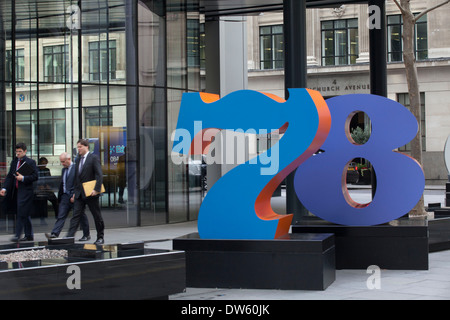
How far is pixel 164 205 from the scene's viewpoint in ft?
62.2

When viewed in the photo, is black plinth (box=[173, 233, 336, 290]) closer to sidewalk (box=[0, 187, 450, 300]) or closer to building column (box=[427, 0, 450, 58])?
sidewalk (box=[0, 187, 450, 300])

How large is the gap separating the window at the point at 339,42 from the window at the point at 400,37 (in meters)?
2.29

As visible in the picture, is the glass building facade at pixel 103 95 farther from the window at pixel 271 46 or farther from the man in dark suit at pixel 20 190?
the window at pixel 271 46

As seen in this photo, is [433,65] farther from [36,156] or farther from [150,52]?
[36,156]

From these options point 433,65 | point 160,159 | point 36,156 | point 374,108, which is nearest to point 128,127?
point 160,159

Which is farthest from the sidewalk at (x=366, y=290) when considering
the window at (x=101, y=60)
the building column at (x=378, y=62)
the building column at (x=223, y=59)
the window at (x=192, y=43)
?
the building column at (x=223, y=59)

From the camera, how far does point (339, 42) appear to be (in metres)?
48.3

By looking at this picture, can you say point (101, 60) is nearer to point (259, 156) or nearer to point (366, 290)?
point (259, 156)

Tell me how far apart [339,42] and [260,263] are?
40.9 metres

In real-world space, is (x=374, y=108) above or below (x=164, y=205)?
above

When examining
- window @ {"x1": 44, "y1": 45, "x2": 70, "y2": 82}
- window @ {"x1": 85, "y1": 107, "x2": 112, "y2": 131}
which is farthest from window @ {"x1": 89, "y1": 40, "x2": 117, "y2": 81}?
window @ {"x1": 85, "y1": 107, "x2": 112, "y2": 131}

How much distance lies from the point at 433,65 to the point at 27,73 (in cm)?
3258

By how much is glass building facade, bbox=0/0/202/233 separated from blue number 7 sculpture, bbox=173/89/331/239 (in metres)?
8.13

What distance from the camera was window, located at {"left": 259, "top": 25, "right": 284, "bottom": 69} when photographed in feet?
163
